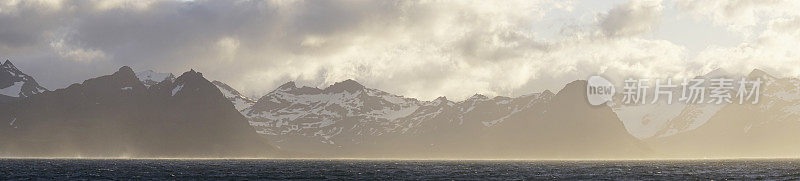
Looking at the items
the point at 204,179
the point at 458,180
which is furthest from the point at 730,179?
the point at 204,179

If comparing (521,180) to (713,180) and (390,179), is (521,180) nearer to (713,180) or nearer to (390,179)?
(390,179)

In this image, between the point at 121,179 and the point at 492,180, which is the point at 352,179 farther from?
the point at 121,179

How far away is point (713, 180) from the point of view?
154 metres

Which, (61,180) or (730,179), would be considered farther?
(730,179)

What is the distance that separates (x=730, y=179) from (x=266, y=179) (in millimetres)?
84270

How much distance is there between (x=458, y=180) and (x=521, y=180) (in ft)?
37.0

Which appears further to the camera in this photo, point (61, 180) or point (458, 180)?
point (458, 180)

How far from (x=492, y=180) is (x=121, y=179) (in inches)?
2595

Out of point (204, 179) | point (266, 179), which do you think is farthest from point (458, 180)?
point (204, 179)

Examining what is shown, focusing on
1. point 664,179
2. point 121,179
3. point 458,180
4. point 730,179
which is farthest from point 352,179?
point 730,179

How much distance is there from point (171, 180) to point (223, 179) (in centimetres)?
1105

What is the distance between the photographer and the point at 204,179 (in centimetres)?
15288

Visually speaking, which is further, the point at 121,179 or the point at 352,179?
the point at 352,179

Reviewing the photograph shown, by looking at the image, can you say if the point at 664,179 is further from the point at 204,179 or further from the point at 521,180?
the point at 204,179
